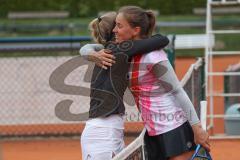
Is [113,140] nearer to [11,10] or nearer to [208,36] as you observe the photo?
[208,36]

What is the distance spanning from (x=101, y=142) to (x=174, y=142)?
19.5 inches

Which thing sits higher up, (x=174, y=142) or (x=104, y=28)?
(x=104, y=28)

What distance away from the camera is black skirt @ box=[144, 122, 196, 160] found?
5.33 m

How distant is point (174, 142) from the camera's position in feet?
17.5

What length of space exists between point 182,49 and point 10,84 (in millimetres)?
11306

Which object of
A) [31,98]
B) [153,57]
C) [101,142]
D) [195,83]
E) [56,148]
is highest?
[153,57]

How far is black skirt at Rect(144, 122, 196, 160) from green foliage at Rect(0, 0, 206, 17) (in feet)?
102

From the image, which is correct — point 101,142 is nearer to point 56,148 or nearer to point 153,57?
point 153,57

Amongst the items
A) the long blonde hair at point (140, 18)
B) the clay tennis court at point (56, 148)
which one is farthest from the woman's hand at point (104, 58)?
the clay tennis court at point (56, 148)

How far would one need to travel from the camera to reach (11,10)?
126 ft

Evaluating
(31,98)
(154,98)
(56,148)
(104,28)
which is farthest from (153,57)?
(31,98)

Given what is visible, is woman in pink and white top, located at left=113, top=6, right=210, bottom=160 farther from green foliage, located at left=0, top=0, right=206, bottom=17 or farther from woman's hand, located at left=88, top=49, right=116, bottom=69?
green foliage, located at left=0, top=0, right=206, bottom=17

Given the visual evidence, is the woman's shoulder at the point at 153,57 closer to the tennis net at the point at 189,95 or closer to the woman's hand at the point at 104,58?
the woman's hand at the point at 104,58

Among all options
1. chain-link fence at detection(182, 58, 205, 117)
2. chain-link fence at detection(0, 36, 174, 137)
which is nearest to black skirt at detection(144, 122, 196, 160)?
chain-link fence at detection(182, 58, 205, 117)
